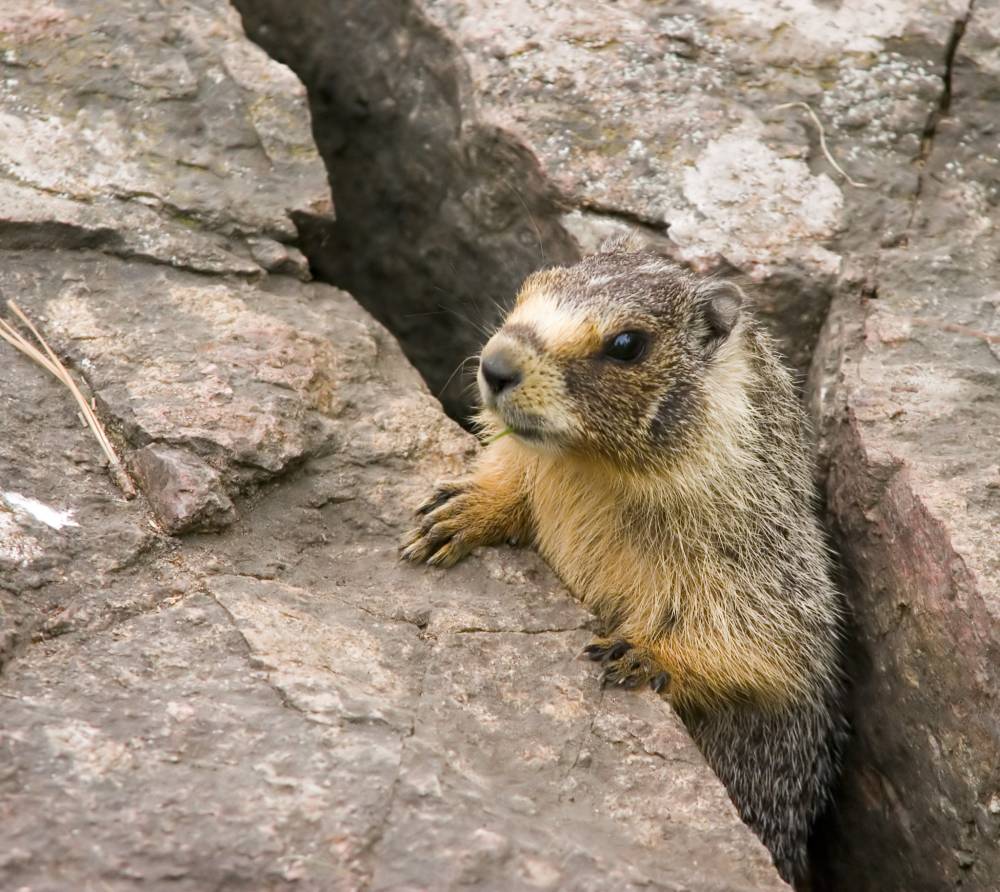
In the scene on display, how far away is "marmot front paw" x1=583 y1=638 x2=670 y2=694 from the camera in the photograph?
4633 millimetres

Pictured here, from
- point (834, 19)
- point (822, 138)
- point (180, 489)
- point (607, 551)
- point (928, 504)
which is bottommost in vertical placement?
point (607, 551)

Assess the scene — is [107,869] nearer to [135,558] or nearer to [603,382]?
[135,558]

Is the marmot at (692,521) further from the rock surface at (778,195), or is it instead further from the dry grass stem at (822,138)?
the dry grass stem at (822,138)

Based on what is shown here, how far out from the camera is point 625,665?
4.68 meters

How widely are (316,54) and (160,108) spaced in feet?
4.85

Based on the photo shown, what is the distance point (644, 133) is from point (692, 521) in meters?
2.22

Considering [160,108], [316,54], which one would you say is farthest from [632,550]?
[316,54]

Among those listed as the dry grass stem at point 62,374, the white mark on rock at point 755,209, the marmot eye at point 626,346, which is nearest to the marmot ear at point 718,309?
the marmot eye at point 626,346

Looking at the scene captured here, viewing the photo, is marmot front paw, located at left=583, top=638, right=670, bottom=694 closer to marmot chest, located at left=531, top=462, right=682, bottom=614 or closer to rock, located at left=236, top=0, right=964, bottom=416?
marmot chest, located at left=531, top=462, right=682, bottom=614

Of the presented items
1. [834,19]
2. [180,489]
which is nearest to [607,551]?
[180,489]

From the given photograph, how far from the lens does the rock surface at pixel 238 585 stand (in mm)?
3523

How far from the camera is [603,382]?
4.82 meters

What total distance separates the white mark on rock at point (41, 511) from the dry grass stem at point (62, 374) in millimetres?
269

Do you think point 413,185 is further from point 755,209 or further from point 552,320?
point 552,320
